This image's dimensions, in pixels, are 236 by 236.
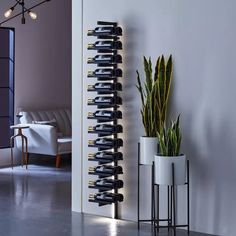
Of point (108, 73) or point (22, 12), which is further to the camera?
point (22, 12)

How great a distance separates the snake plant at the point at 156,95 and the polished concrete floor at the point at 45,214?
3.28ft

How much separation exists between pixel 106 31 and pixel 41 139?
413 centimetres

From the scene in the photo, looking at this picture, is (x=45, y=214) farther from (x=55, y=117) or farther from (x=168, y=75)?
(x=55, y=117)

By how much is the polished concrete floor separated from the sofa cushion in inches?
54.2

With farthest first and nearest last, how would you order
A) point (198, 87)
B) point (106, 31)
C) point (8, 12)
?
1. point (8, 12)
2. point (106, 31)
3. point (198, 87)

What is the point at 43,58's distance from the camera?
399 inches

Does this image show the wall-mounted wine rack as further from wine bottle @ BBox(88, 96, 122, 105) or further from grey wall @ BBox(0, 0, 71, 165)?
grey wall @ BBox(0, 0, 71, 165)

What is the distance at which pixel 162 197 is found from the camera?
213 inches

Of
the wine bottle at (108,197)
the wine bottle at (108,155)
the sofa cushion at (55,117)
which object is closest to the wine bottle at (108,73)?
the wine bottle at (108,155)

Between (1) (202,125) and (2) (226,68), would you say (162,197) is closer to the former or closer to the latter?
(1) (202,125)

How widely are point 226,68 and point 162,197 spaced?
4.58 feet

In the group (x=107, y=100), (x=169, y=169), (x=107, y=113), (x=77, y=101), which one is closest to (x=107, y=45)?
(x=107, y=100)

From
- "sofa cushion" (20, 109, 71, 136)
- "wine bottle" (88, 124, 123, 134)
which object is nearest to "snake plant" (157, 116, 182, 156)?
"wine bottle" (88, 124, 123, 134)

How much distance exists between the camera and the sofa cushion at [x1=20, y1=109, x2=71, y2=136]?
9.55 meters
